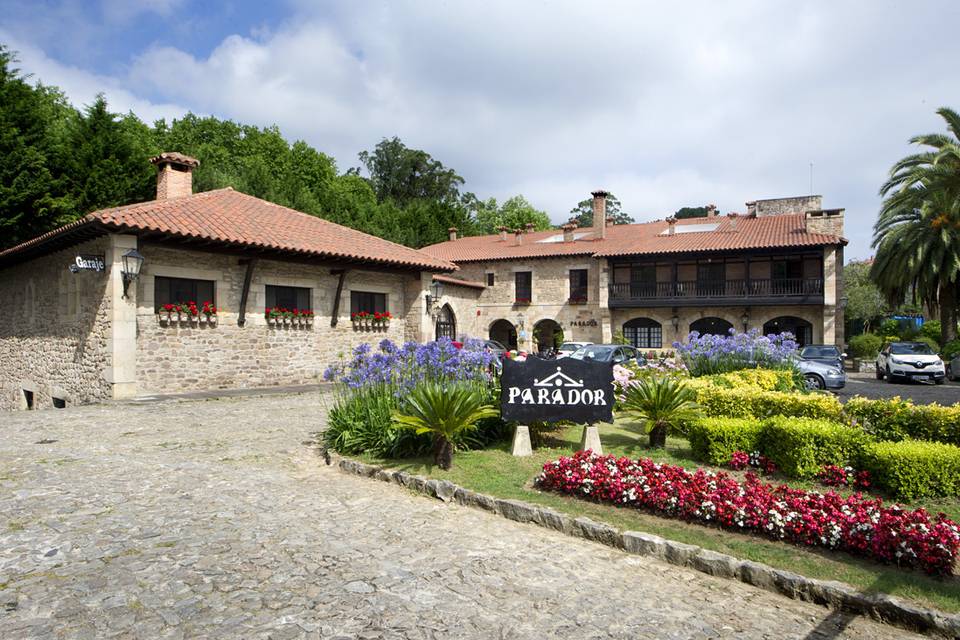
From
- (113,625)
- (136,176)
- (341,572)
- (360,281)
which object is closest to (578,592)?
(341,572)

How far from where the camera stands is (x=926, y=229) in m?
24.6

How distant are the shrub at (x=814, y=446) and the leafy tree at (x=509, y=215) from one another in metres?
45.0

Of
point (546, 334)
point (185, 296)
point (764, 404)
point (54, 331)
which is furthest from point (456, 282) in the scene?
point (764, 404)

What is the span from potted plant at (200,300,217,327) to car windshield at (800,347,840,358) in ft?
60.6

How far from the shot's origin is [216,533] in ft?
15.6

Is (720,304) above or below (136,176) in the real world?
below

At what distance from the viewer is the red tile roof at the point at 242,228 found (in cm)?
1261

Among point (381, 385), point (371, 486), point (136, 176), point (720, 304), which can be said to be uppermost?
point (136, 176)

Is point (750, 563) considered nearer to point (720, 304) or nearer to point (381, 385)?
point (381, 385)

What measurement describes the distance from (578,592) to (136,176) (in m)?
23.9

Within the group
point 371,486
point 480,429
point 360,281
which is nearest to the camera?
point 371,486

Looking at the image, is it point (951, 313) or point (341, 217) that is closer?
point (951, 313)

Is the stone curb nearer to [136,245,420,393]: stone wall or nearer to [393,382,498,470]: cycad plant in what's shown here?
[393,382,498,470]: cycad plant

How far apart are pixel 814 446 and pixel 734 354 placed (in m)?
6.48
